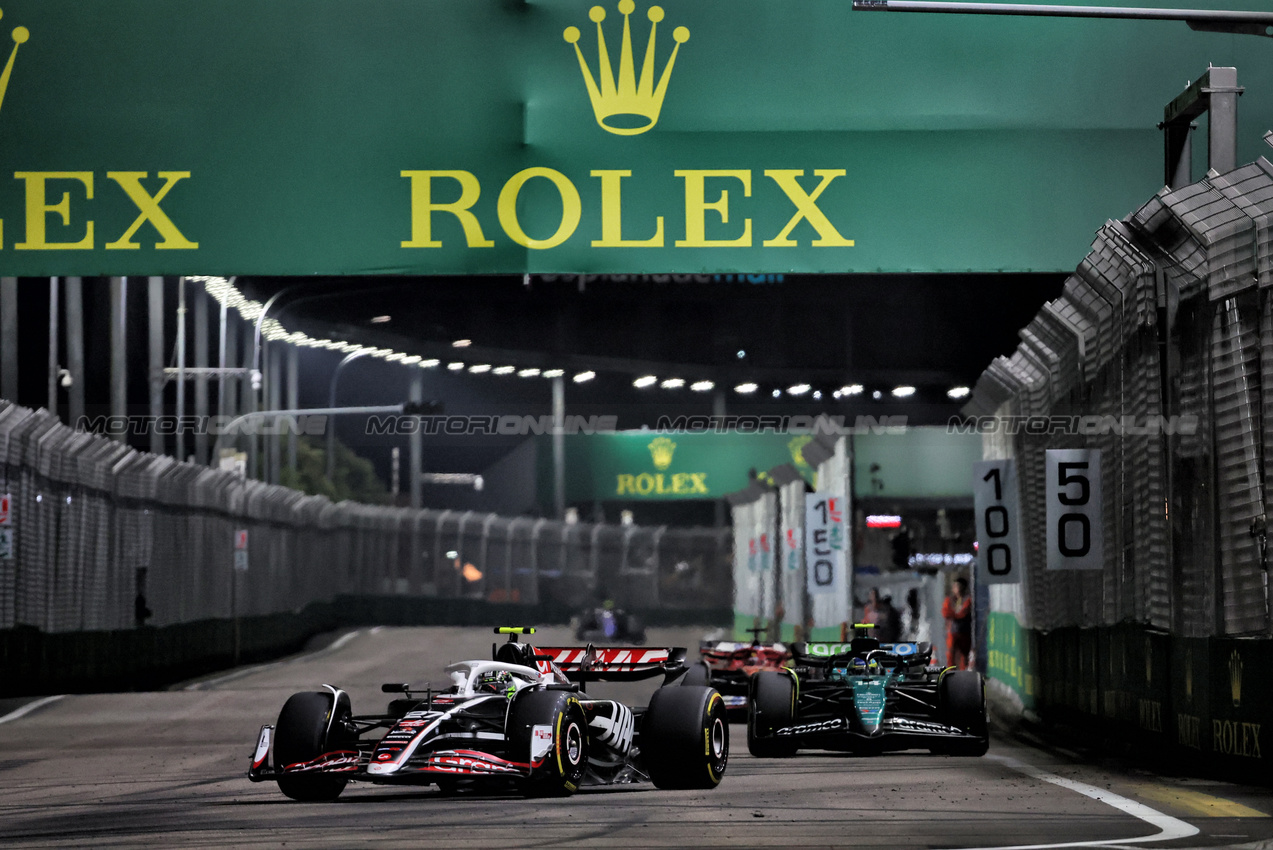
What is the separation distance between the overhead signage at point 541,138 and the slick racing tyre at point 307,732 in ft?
12.8

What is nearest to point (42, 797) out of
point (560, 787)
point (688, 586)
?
point (560, 787)

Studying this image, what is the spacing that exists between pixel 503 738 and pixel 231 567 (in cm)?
2092

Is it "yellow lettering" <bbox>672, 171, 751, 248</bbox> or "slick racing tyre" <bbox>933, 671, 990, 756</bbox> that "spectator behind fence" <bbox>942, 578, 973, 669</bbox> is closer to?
"slick racing tyre" <bbox>933, 671, 990, 756</bbox>

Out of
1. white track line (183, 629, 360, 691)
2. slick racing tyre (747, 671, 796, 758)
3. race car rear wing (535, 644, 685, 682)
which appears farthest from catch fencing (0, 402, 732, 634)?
race car rear wing (535, 644, 685, 682)

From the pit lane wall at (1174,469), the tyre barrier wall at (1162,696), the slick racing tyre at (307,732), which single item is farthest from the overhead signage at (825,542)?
the slick racing tyre at (307,732)

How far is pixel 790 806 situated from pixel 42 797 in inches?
175

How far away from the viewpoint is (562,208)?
502 inches

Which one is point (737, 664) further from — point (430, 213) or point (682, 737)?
point (682, 737)

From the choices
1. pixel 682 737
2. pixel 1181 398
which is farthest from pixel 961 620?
pixel 682 737

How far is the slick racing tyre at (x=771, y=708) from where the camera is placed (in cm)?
1334

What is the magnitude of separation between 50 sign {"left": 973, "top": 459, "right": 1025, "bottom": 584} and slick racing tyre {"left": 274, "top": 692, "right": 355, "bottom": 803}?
296 inches

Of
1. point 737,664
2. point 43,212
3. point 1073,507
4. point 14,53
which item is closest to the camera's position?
point 43,212

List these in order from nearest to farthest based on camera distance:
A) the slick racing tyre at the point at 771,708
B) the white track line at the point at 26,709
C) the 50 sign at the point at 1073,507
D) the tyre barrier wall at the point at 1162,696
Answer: the tyre barrier wall at the point at 1162,696
the slick racing tyre at the point at 771,708
the 50 sign at the point at 1073,507
the white track line at the point at 26,709

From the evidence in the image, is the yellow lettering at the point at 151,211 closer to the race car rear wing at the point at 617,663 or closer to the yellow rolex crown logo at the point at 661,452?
the race car rear wing at the point at 617,663
